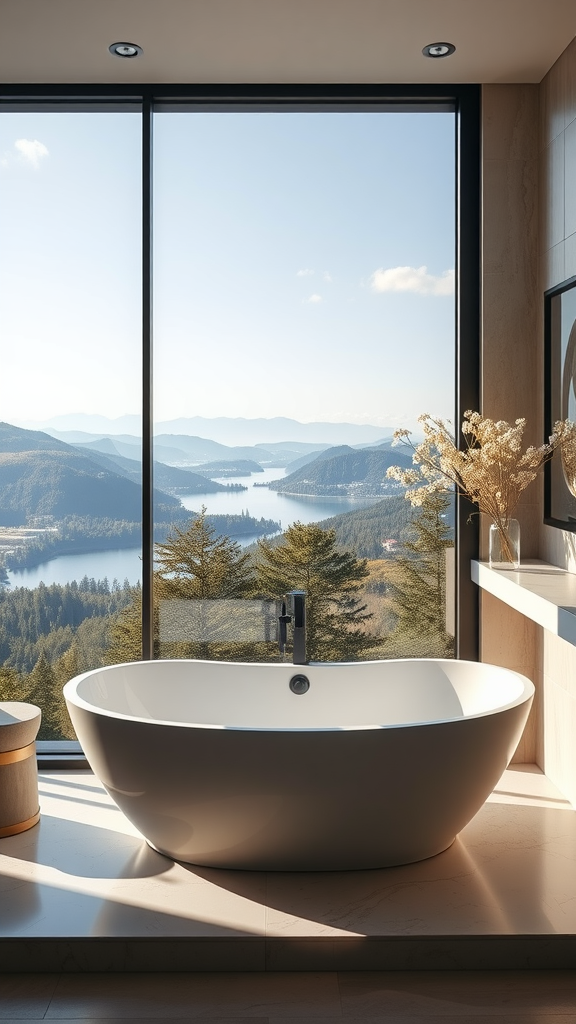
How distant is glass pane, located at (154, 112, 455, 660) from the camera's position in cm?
371

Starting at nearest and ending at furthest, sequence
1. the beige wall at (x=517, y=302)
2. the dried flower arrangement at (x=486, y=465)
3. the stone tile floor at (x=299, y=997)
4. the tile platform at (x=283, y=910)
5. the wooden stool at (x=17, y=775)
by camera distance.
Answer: the stone tile floor at (x=299, y=997) → the tile platform at (x=283, y=910) → the wooden stool at (x=17, y=775) → the dried flower arrangement at (x=486, y=465) → the beige wall at (x=517, y=302)

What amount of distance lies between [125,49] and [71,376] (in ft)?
4.26

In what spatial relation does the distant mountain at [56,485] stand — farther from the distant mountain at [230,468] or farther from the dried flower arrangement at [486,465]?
the dried flower arrangement at [486,465]

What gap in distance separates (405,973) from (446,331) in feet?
8.21

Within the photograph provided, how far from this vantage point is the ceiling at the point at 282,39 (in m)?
3.05

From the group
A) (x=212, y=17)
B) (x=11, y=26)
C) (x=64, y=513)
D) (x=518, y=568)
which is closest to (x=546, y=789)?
(x=518, y=568)

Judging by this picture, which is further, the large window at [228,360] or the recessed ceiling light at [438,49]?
the large window at [228,360]

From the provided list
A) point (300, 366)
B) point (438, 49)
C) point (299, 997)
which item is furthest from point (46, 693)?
point (438, 49)

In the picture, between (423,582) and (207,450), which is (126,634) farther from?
(423,582)

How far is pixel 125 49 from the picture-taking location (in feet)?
11.0

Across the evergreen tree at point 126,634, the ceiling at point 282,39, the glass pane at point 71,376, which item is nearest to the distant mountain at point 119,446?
the glass pane at point 71,376

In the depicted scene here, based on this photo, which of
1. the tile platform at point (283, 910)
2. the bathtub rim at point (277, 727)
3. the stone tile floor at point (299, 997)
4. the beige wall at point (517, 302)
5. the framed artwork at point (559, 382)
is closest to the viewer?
the stone tile floor at point (299, 997)

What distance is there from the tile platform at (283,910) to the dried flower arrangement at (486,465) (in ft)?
4.05

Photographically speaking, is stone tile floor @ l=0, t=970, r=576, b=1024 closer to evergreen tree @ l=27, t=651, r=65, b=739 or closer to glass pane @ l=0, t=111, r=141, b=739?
evergreen tree @ l=27, t=651, r=65, b=739
